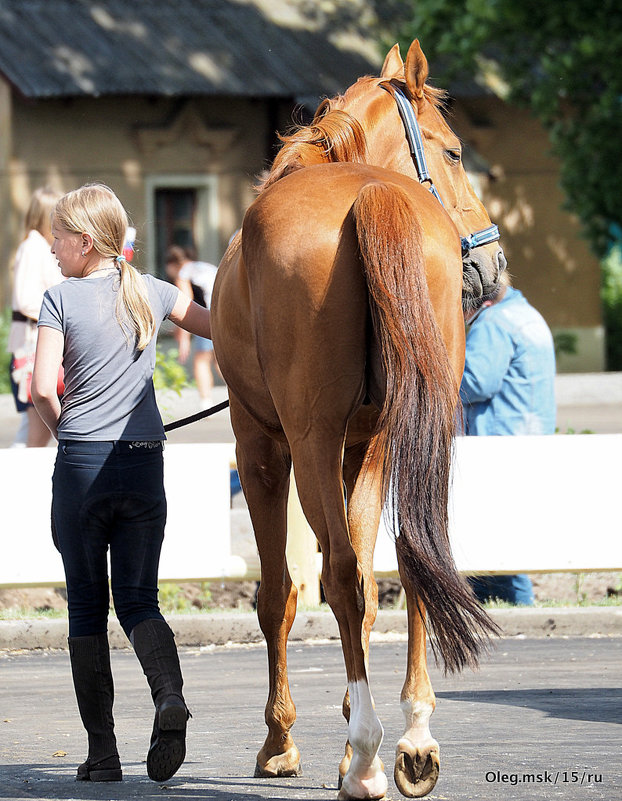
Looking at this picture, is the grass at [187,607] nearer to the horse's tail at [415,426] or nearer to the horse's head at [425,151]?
the horse's head at [425,151]

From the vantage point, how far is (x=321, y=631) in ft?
28.0

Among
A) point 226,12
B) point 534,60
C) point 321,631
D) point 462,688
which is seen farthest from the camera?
point 226,12

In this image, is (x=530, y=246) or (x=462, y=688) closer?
(x=462, y=688)

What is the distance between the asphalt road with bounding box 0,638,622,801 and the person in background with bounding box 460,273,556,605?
2.70 ft

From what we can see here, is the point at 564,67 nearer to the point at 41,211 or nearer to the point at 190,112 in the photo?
the point at 190,112

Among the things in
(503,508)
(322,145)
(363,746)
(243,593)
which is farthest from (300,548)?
(363,746)

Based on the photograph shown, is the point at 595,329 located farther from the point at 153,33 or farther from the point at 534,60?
the point at 153,33

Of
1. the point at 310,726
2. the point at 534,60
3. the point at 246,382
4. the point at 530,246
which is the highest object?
the point at 534,60

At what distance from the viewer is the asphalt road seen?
16.2ft

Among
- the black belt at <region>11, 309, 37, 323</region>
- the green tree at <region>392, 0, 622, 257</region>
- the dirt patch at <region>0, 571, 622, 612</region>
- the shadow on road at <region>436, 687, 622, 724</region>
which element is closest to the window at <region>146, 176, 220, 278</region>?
the green tree at <region>392, 0, 622, 257</region>

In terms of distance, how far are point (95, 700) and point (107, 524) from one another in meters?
0.62

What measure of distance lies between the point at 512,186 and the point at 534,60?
396 centimetres

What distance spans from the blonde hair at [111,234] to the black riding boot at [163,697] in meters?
1.01

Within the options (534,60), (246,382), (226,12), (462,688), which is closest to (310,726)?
(462,688)
